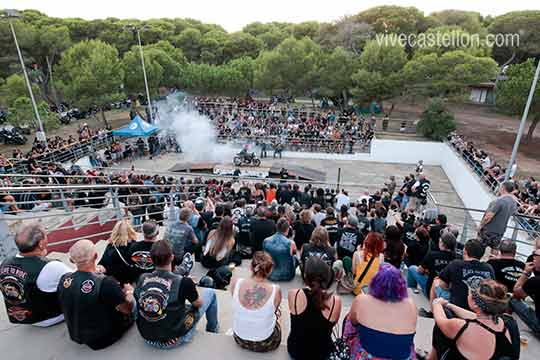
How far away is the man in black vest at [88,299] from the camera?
2.74 metres

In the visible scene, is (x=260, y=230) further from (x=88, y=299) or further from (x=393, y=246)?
(x=88, y=299)

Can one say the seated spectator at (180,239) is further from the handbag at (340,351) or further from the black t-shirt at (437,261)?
the black t-shirt at (437,261)

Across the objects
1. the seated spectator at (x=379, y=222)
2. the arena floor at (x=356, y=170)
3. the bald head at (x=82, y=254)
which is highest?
the bald head at (x=82, y=254)

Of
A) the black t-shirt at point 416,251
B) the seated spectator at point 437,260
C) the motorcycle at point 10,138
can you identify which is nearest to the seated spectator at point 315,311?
Answer: the seated spectator at point 437,260

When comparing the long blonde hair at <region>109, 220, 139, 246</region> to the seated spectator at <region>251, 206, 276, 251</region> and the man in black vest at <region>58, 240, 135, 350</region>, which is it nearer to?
the man in black vest at <region>58, 240, 135, 350</region>

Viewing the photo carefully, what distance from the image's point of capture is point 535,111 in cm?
2036

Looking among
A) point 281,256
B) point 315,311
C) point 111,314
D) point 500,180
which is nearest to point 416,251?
point 281,256

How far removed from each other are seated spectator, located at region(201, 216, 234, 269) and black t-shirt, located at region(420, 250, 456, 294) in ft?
8.61

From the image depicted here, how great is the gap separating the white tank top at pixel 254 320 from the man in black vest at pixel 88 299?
0.98 metres

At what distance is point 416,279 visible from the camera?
189 inches

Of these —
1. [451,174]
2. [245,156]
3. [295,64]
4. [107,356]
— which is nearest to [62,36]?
[295,64]

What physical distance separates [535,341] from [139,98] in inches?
1529

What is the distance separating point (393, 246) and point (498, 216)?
261cm

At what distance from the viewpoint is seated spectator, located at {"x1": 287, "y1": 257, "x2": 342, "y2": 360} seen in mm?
2756
